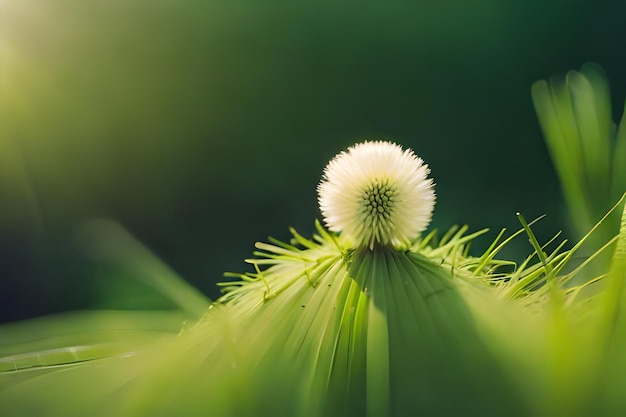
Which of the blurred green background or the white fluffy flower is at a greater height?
Result: the blurred green background

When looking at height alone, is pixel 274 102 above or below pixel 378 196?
above

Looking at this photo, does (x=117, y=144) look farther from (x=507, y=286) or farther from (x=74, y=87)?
(x=507, y=286)

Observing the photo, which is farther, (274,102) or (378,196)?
(274,102)

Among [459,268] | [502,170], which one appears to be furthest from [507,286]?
[502,170]

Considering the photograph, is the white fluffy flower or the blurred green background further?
the blurred green background
